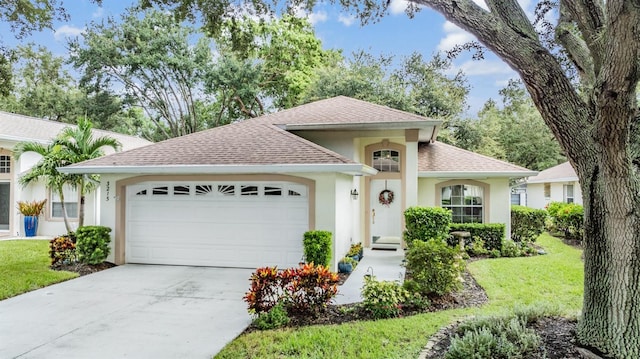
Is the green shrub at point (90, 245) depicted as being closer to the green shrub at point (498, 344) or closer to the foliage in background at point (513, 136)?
the green shrub at point (498, 344)

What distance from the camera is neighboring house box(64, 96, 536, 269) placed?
347 inches

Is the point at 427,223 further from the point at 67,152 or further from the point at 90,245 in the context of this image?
the point at 67,152

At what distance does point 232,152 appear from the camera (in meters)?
9.35

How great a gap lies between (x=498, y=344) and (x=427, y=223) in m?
5.89

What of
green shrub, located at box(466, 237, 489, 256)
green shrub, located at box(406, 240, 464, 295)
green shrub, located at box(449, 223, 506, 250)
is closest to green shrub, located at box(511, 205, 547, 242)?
green shrub, located at box(449, 223, 506, 250)

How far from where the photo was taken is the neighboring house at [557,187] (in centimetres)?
2030

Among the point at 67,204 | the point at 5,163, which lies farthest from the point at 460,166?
the point at 5,163

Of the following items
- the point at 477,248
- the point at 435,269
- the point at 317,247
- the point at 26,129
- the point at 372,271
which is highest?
the point at 26,129

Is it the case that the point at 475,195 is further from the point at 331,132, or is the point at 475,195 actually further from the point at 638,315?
the point at 638,315

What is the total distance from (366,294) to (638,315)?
333cm

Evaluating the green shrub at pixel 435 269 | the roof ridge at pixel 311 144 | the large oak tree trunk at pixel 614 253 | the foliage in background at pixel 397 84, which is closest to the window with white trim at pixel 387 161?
the roof ridge at pixel 311 144

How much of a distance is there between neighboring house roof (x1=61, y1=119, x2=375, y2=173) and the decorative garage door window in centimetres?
76

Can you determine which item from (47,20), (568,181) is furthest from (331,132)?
(568,181)

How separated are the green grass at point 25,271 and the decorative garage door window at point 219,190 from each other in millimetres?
2503
